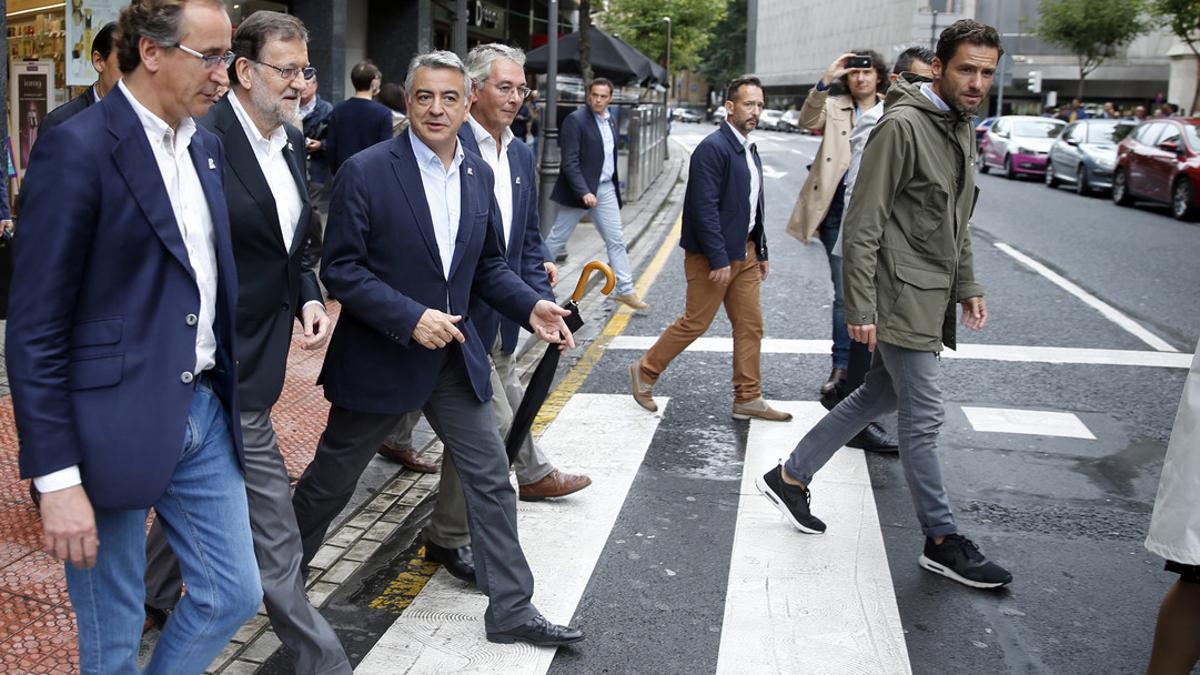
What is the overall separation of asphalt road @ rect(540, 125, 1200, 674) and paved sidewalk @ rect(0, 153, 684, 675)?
912mm

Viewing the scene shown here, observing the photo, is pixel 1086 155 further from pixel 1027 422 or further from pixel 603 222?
pixel 1027 422

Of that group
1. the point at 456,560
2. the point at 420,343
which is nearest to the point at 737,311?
the point at 456,560

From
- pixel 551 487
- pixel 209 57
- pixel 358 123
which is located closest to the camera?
pixel 209 57

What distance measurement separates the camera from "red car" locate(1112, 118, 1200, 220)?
1873cm

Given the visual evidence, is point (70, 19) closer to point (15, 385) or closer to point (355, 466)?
point (355, 466)

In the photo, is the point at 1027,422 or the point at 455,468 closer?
the point at 455,468

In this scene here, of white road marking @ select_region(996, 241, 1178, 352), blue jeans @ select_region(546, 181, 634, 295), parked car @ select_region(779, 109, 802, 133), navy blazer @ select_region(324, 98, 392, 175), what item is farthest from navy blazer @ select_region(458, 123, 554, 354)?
parked car @ select_region(779, 109, 802, 133)

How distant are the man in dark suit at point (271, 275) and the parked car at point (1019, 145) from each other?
26098 millimetres

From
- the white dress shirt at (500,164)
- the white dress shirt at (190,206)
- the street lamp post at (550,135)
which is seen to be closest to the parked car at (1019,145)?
the street lamp post at (550,135)

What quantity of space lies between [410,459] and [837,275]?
2794 millimetres

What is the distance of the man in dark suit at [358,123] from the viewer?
9.10 metres

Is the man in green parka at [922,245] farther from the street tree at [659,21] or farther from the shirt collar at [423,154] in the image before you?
the street tree at [659,21]

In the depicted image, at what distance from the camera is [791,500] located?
5.08 meters

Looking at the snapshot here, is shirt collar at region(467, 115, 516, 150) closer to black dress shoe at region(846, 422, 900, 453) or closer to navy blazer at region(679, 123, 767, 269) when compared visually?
navy blazer at region(679, 123, 767, 269)
